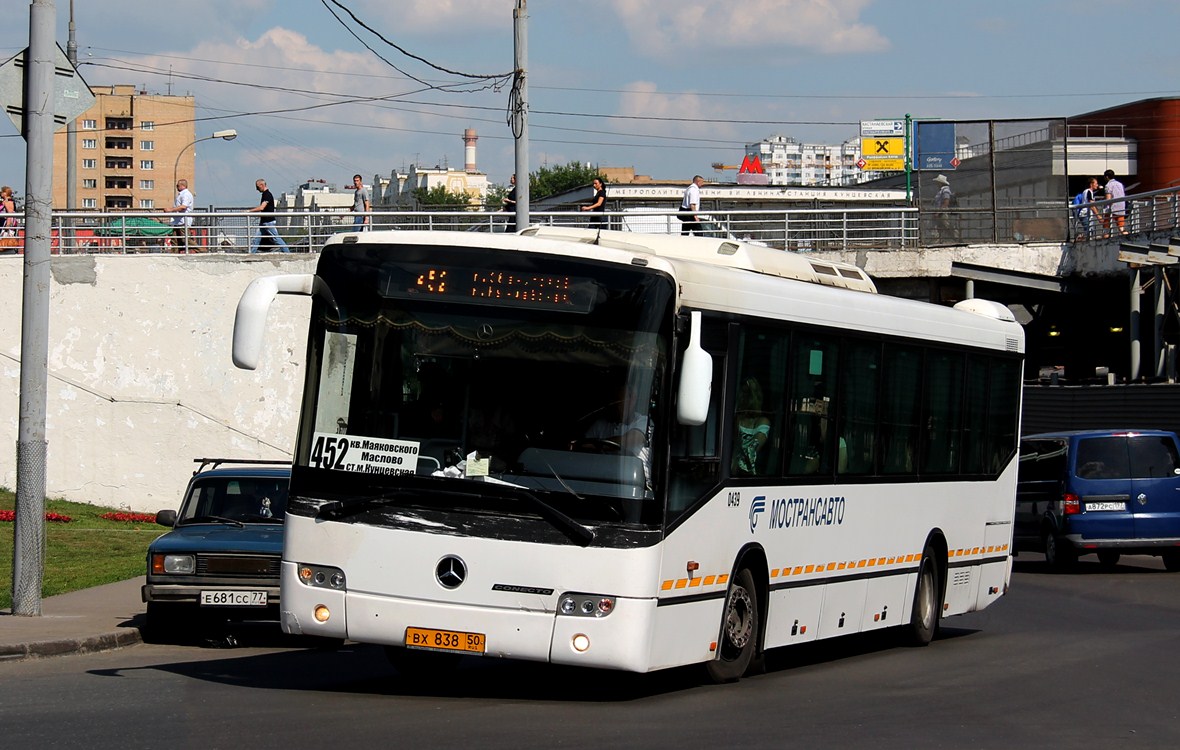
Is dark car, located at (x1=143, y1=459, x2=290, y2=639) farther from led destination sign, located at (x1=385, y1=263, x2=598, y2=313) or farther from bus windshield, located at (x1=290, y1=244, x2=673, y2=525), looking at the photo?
led destination sign, located at (x1=385, y1=263, x2=598, y2=313)

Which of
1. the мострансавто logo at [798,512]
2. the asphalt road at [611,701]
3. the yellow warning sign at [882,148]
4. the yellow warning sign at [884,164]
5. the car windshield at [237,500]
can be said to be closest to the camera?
the asphalt road at [611,701]

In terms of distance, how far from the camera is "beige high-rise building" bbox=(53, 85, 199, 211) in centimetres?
16350

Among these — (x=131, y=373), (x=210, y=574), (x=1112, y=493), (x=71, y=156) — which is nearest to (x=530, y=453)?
(x=210, y=574)

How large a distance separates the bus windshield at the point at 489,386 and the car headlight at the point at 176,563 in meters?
3.95

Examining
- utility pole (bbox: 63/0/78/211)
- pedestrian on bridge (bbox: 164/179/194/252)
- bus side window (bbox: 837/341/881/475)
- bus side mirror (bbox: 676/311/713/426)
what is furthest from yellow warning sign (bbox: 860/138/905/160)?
bus side mirror (bbox: 676/311/713/426)

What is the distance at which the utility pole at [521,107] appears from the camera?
25.6 meters

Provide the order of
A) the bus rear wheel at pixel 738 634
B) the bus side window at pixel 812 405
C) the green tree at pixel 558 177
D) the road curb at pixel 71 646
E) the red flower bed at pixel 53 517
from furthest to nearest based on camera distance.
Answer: the green tree at pixel 558 177, the red flower bed at pixel 53 517, the road curb at pixel 71 646, the bus side window at pixel 812 405, the bus rear wheel at pixel 738 634

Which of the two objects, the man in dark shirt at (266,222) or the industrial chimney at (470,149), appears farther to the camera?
the industrial chimney at (470,149)

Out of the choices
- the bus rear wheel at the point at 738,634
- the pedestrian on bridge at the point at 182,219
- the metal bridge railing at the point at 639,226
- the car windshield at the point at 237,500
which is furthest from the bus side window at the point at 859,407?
the pedestrian on bridge at the point at 182,219

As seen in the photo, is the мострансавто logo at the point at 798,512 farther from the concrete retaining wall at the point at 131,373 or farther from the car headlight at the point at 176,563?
the concrete retaining wall at the point at 131,373

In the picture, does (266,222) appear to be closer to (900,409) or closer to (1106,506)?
(1106,506)

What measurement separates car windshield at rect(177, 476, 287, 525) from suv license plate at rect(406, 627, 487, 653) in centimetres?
542

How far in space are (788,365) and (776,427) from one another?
1.52 feet

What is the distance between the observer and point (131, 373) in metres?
31.0
